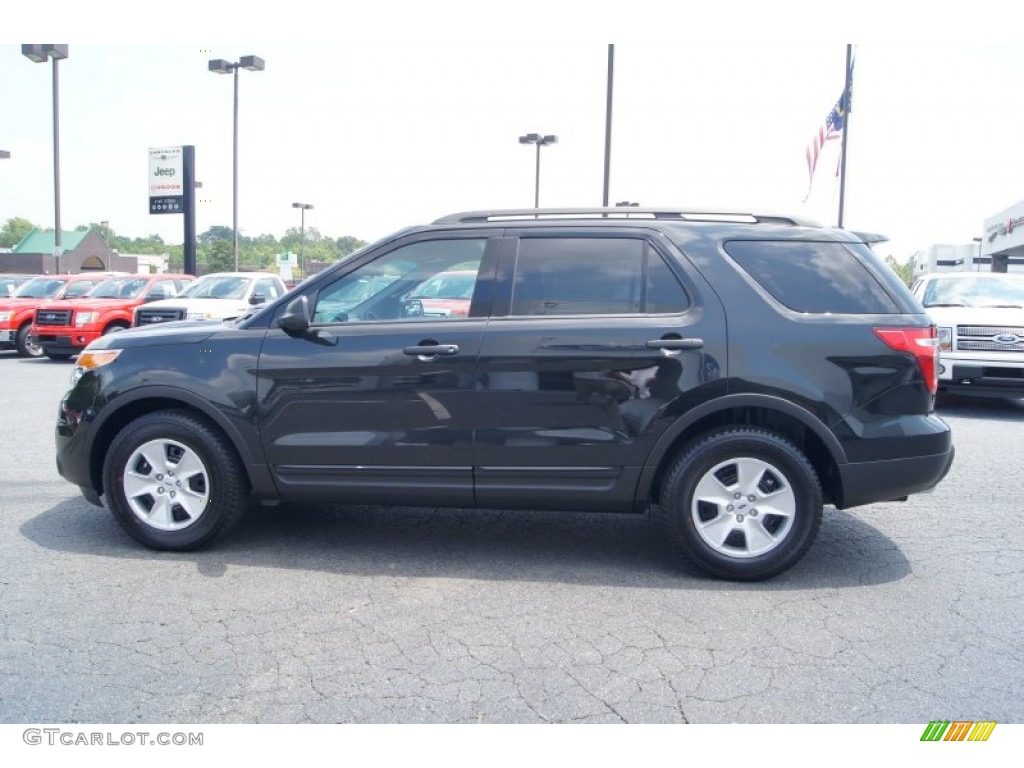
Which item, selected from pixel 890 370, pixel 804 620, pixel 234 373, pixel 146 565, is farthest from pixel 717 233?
pixel 146 565

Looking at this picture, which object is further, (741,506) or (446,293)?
(446,293)

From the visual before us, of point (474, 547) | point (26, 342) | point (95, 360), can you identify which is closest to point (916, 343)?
point (474, 547)

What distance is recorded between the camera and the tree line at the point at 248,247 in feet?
209

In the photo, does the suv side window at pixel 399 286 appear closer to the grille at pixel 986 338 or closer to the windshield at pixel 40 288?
the grille at pixel 986 338

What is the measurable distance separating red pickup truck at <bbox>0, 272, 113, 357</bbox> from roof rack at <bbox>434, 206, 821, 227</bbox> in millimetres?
14396

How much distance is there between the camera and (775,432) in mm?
4531

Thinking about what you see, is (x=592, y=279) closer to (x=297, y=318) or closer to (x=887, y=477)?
(x=297, y=318)

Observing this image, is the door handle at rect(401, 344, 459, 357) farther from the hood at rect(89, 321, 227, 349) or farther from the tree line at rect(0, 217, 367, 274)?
the tree line at rect(0, 217, 367, 274)

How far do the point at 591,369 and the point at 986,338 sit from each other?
24.6ft

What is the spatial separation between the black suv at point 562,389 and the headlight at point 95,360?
0.06 feet

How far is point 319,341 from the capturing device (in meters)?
4.66

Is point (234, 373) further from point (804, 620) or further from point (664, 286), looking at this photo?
point (804, 620)

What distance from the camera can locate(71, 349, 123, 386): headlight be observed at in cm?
489

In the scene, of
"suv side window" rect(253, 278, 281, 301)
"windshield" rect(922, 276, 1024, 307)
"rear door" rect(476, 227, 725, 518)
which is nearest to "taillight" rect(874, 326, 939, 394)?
"rear door" rect(476, 227, 725, 518)
